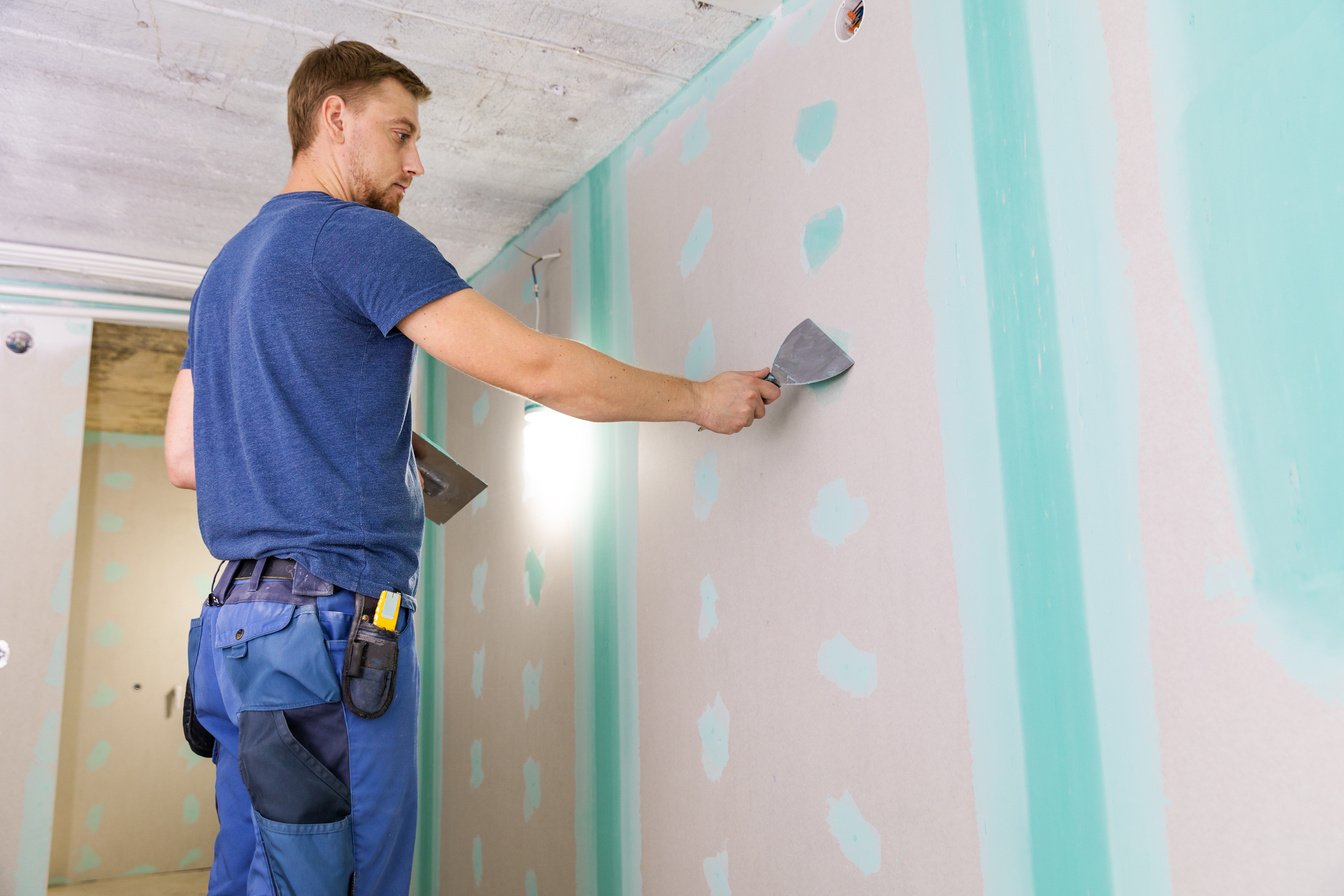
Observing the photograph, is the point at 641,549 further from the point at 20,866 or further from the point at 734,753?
the point at 20,866

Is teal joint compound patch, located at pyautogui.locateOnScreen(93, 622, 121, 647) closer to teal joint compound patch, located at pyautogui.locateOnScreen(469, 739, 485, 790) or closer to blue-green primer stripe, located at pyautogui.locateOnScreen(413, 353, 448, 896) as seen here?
blue-green primer stripe, located at pyautogui.locateOnScreen(413, 353, 448, 896)

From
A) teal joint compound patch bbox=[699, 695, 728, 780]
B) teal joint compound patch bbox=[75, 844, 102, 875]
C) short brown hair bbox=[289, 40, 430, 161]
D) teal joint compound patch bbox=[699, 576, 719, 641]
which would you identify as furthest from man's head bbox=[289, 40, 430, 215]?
teal joint compound patch bbox=[75, 844, 102, 875]

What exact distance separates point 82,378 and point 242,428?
2600mm

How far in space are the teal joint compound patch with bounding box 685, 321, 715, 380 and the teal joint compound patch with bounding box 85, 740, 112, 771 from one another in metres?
5.01

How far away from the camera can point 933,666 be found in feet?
4.76

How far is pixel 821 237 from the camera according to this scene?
5.72 ft

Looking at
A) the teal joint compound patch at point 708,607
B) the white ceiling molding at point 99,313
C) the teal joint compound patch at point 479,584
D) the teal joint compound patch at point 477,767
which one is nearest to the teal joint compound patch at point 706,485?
the teal joint compound patch at point 708,607

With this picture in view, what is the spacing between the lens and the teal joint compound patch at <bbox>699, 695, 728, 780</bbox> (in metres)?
1.94

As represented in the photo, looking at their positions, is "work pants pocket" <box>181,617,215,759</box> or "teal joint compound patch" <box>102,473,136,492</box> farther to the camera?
"teal joint compound patch" <box>102,473,136,492</box>

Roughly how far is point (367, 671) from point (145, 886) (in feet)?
15.9

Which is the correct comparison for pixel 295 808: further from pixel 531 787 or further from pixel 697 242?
pixel 531 787

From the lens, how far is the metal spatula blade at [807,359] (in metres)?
1.64

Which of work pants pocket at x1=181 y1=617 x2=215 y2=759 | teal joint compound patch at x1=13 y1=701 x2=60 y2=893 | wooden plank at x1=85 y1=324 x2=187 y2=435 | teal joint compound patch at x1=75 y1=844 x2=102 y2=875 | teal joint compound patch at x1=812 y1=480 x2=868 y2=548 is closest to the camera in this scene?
work pants pocket at x1=181 y1=617 x2=215 y2=759

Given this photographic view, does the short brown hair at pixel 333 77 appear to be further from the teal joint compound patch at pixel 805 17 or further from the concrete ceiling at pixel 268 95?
the teal joint compound patch at pixel 805 17
